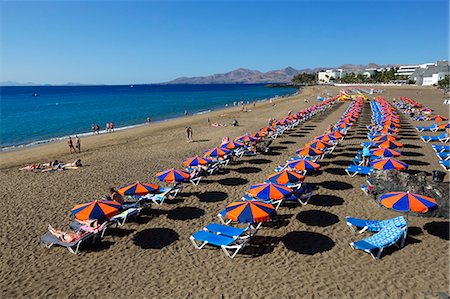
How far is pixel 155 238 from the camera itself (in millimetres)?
9094

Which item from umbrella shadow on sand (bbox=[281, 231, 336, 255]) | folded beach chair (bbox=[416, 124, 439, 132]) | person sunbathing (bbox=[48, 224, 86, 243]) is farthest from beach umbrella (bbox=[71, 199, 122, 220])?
folded beach chair (bbox=[416, 124, 439, 132])

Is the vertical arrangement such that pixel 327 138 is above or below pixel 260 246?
above

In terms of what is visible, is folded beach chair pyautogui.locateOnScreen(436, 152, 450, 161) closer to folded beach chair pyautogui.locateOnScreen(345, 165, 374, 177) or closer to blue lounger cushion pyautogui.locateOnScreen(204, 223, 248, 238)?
folded beach chair pyautogui.locateOnScreen(345, 165, 374, 177)

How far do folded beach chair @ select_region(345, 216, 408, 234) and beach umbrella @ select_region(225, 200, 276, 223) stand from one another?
2.52 metres

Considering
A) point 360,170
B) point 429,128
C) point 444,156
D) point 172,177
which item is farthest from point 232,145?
point 429,128

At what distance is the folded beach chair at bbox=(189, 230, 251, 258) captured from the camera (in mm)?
7977

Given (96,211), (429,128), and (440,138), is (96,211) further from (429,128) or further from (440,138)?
(429,128)

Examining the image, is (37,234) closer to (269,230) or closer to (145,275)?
(145,275)

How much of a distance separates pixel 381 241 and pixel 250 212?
131 inches

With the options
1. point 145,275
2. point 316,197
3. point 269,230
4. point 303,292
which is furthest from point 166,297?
point 316,197

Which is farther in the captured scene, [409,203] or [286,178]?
[286,178]

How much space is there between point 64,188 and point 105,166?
3.81m

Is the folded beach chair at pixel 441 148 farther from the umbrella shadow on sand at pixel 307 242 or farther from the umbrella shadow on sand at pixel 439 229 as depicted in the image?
the umbrella shadow on sand at pixel 307 242

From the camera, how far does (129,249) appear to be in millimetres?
8562
